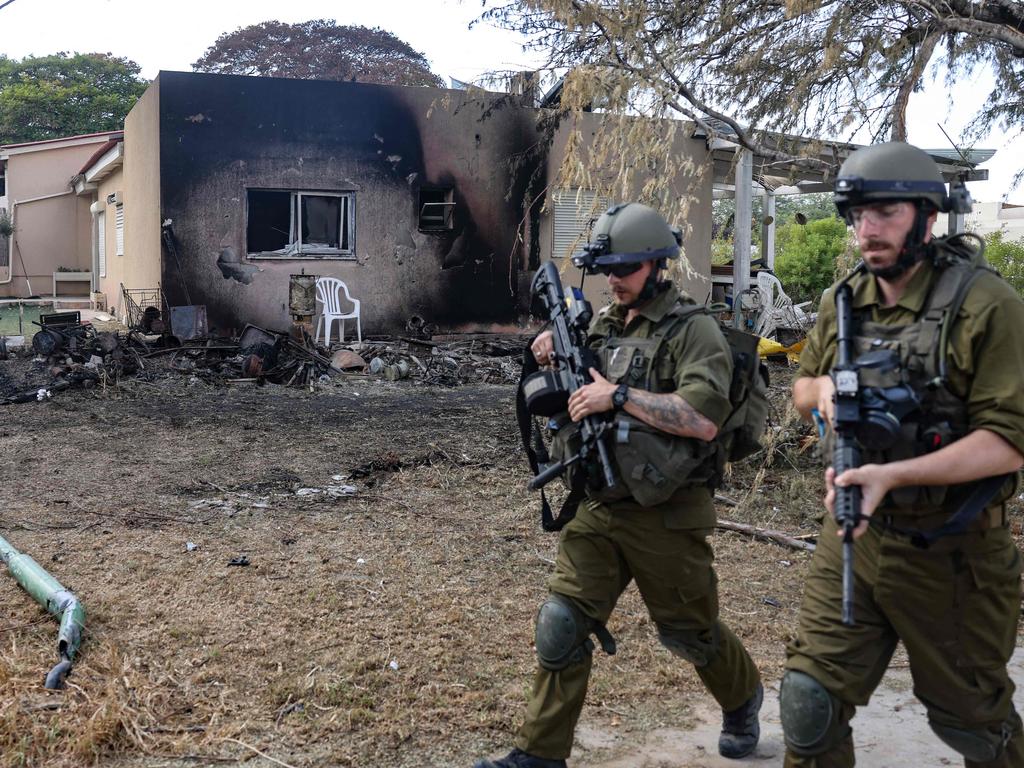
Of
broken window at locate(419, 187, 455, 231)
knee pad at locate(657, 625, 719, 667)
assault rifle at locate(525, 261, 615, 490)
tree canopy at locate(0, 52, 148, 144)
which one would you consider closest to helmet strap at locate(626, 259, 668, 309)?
assault rifle at locate(525, 261, 615, 490)

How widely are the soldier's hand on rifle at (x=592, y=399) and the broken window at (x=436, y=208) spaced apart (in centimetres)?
1283

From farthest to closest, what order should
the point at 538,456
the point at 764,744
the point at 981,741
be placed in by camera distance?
the point at 538,456 < the point at 764,744 < the point at 981,741

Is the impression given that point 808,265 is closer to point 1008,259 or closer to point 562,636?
point 1008,259

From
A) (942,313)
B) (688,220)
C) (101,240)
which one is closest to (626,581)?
(942,313)

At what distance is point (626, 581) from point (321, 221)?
12914mm

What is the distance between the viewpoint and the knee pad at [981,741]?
2400mm

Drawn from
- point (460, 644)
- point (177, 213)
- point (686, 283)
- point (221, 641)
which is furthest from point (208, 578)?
point (686, 283)

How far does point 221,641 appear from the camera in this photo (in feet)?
13.8

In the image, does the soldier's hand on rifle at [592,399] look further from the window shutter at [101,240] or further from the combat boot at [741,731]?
the window shutter at [101,240]

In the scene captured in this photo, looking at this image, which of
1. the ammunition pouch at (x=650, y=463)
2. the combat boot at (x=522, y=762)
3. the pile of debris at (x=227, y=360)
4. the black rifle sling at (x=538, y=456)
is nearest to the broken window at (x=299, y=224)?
the pile of debris at (x=227, y=360)

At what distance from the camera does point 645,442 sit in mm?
2988

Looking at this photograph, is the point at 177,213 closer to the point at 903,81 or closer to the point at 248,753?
the point at 903,81

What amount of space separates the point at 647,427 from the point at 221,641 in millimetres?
2200

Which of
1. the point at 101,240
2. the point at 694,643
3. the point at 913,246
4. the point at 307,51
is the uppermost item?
the point at 307,51
